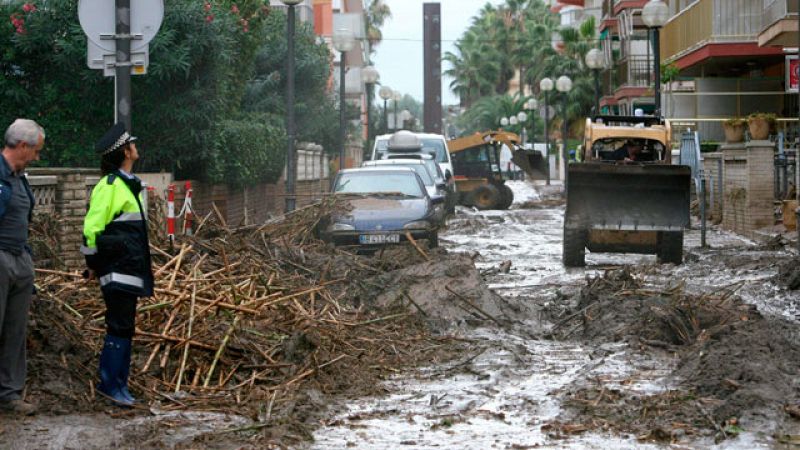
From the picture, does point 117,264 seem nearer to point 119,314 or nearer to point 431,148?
point 119,314

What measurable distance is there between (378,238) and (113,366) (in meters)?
11.3

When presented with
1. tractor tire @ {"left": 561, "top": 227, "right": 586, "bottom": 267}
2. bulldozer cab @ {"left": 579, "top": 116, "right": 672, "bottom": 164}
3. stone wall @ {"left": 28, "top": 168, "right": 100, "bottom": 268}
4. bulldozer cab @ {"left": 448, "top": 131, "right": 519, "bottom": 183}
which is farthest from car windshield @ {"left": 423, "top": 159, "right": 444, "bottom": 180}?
stone wall @ {"left": 28, "top": 168, "right": 100, "bottom": 268}

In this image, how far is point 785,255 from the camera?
66.6ft

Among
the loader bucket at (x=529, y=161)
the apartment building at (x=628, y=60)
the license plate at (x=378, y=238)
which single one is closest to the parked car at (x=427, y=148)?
the loader bucket at (x=529, y=161)

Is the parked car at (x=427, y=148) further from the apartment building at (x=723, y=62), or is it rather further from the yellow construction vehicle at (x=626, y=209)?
the yellow construction vehicle at (x=626, y=209)

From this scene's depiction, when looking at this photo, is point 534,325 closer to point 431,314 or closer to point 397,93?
point 431,314

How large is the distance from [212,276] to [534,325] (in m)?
3.34

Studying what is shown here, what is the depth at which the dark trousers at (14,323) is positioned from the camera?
806 centimetres

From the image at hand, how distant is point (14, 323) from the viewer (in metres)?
8.18

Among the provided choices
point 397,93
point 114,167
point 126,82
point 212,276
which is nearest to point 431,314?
point 212,276

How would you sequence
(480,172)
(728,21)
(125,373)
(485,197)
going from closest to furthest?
(125,373)
(728,21)
(485,197)
(480,172)

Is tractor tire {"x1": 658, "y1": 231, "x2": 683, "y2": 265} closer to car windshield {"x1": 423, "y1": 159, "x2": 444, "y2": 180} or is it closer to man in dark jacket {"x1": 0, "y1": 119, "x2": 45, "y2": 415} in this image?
car windshield {"x1": 423, "y1": 159, "x2": 444, "y2": 180}

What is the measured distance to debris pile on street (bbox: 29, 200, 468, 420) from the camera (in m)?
8.88

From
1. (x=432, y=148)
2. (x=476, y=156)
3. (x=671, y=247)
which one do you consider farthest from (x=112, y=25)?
(x=476, y=156)
